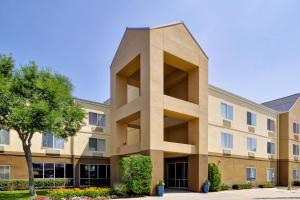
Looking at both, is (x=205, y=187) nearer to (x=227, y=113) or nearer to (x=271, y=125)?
(x=227, y=113)

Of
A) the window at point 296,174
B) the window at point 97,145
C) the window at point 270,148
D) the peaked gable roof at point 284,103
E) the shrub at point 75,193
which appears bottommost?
the window at point 296,174

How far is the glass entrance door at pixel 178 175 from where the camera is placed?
25.3 meters

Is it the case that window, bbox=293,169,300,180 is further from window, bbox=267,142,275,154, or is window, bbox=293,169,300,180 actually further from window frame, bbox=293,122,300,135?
window frame, bbox=293,122,300,135

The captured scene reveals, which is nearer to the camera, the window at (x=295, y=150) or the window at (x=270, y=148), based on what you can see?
the window at (x=270, y=148)

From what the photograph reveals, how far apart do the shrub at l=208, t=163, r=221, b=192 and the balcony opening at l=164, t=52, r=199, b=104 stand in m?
6.00

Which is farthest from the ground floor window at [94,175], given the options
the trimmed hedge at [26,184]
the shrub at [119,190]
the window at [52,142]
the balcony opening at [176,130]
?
the shrub at [119,190]

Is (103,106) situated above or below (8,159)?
above

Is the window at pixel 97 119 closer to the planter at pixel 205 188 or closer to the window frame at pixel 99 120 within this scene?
the window frame at pixel 99 120

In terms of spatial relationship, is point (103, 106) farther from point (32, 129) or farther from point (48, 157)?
point (32, 129)

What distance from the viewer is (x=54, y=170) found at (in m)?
27.7

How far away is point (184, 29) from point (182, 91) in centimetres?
601

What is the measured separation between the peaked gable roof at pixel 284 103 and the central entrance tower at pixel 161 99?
747 inches

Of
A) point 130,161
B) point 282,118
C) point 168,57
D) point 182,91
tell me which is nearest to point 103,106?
point 182,91

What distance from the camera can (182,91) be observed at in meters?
26.8
